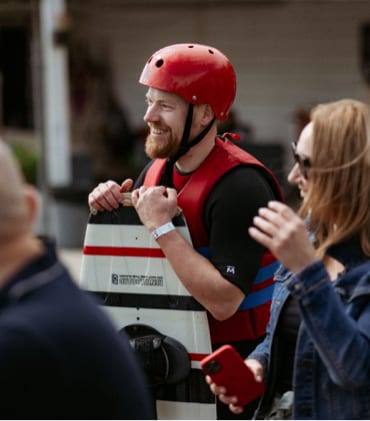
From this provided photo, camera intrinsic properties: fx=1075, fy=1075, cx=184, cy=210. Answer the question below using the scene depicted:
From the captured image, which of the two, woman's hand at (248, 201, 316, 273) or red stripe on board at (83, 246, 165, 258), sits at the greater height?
red stripe on board at (83, 246, 165, 258)

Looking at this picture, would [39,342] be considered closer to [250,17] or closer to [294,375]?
[294,375]

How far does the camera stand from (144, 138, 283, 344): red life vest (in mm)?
3635

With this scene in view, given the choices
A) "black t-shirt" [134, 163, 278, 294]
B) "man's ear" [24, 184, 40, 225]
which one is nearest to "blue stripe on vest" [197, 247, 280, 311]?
"black t-shirt" [134, 163, 278, 294]

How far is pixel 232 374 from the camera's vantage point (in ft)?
10.3

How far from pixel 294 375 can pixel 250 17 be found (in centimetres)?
1340

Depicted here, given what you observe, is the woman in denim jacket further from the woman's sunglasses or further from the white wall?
the white wall

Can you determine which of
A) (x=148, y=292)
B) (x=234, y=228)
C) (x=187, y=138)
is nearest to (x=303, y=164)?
(x=234, y=228)

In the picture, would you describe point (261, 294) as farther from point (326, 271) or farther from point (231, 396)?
point (326, 271)

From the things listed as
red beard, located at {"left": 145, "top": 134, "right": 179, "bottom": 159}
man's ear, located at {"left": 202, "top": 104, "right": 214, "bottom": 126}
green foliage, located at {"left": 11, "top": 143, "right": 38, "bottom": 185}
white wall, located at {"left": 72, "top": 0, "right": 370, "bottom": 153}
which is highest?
white wall, located at {"left": 72, "top": 0, "right": 370, "bottom": 153}

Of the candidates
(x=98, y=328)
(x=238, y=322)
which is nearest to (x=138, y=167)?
(x=238, y=322)

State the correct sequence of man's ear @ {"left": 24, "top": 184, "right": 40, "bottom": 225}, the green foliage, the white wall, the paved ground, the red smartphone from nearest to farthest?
man's ear @ {"left": 24, "top": 184, "right": 40, "bottom": 225}
the red smartphone
the paved ground
the green foliage
the white wall

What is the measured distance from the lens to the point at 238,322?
3.74 m

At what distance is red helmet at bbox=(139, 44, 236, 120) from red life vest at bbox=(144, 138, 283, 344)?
18cm

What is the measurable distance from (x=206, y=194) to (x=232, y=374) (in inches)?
28.0
